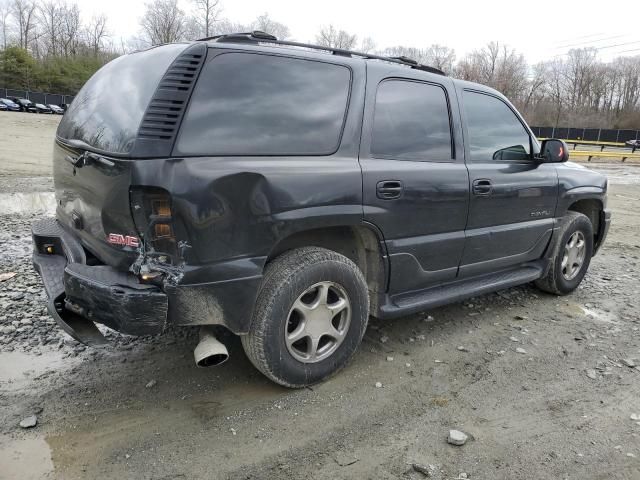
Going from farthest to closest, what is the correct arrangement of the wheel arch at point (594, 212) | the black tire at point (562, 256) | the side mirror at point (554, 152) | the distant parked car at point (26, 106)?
1. the distant parked car at point (26, 106)
2. the wheel arch at point (594, 212)
3. the black tire at point (562, 256)
4. the side mirror at point (554, 152)

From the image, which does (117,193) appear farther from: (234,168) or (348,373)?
(348,373)

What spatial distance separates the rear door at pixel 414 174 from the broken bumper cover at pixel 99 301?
4.45ft

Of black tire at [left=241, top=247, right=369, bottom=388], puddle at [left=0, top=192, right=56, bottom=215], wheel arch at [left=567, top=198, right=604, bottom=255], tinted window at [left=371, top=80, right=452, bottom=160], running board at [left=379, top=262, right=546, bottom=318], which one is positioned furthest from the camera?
puddle at [left=0, top=192, right=56, bottom=215]

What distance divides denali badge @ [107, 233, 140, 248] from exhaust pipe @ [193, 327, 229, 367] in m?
0.65

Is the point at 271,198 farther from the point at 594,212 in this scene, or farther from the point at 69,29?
the point at 69,29

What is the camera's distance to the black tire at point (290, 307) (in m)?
2.83

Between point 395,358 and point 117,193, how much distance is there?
2.16 meters

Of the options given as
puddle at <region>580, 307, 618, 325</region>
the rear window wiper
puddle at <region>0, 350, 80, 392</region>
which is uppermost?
the rear window wiper

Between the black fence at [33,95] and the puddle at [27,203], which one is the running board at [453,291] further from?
the black fence at [33,95]

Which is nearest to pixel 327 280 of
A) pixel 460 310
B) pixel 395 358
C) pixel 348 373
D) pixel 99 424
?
pixel 348 373

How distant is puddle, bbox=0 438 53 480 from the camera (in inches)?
92.0

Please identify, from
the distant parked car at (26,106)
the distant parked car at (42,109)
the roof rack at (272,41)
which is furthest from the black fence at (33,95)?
the roof rack at (272,41)

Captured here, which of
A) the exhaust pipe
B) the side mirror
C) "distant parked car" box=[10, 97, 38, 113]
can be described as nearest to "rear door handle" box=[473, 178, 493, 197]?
the side mirror

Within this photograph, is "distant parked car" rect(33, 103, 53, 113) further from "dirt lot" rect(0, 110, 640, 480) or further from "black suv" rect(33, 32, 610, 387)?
"black suv" rect(33, 32, 610, 387)
